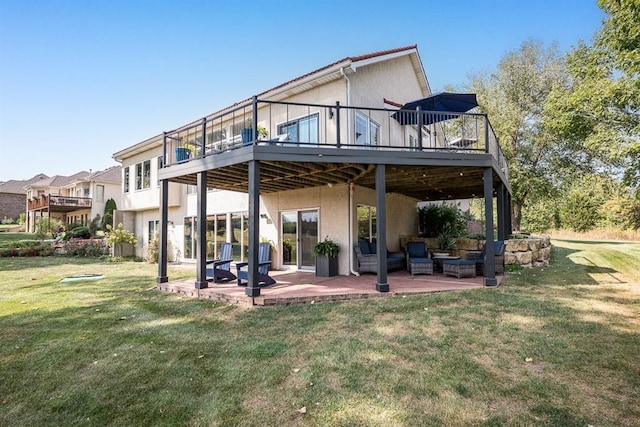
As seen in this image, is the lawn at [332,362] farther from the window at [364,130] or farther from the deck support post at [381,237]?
the window at [364,130]

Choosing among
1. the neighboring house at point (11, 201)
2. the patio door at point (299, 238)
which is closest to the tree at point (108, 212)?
the patio door at point (299, 238)

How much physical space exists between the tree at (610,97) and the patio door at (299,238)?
12.5 meters

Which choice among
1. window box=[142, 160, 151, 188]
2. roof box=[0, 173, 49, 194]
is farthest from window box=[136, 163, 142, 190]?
roof box=[0, 173, 49, 194]

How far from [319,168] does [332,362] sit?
5.31 m

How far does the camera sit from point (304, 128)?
10484 millimetres

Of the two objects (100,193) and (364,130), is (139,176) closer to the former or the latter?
(364,130)

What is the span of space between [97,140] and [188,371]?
20636mm

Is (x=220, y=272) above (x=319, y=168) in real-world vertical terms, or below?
below

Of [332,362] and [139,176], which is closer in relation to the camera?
[332,362]

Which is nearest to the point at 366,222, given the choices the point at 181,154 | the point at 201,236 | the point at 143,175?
the point at 201,236

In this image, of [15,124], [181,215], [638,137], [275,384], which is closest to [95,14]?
[181,215]

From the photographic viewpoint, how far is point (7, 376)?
12.4ft

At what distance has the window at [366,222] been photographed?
10.7m

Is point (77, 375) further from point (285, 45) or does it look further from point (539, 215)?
point (539, 215)
